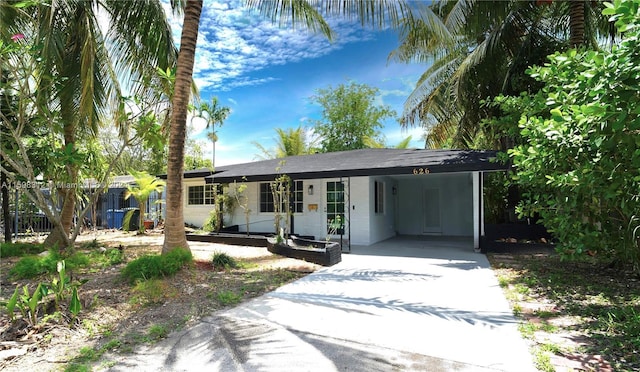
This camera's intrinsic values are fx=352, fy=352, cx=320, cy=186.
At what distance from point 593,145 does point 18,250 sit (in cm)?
1218

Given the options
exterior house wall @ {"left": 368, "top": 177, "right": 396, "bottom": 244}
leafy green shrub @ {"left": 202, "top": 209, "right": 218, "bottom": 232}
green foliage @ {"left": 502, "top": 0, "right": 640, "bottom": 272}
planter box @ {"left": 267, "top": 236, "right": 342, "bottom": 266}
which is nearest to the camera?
green foliage @ {"left": 502, "top": 0, "right": 640, "bottom": 272}

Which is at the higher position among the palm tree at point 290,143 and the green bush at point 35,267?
the palm tree at point 290,143

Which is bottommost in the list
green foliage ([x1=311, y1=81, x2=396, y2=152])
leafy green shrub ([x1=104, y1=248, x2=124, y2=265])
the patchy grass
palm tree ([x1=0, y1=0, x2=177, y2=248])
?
the patchy grass

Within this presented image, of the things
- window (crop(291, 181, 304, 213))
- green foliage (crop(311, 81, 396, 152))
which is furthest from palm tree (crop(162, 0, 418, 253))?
green foliage (crop(311, 81, 396, 152))

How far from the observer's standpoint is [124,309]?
16.2 ft

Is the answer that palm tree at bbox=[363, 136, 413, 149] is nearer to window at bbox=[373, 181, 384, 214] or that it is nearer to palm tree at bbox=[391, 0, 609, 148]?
palm tree at bbox=[391, 0, 609, 148]

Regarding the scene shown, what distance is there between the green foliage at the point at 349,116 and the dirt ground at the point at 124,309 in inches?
907

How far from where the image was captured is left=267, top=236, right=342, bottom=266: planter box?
8289 mm

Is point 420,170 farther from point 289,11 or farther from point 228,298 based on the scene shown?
point 228,298

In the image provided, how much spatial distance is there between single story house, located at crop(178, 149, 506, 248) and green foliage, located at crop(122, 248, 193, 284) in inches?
201

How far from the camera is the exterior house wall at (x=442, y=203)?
48.0ft

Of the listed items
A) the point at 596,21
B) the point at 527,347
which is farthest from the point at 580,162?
the point at 596,21

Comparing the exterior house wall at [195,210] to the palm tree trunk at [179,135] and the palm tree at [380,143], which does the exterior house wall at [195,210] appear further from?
the palm tree at [380,143]

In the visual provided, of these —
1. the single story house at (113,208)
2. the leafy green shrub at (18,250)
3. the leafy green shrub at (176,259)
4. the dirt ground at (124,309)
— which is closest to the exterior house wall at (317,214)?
the dirt ground at (124,309)
